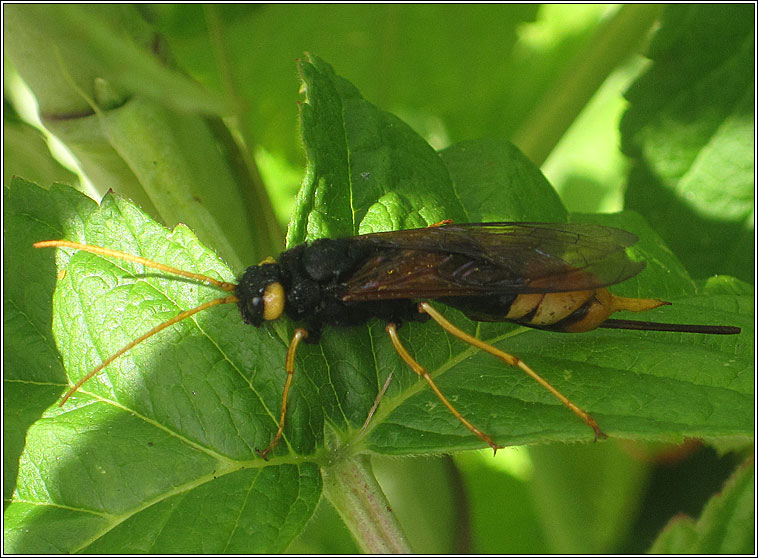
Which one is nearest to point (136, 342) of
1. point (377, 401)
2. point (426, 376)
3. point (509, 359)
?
point (377, 401)

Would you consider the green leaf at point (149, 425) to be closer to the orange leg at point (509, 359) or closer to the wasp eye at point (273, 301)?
the wasp eye at point (273, 301)

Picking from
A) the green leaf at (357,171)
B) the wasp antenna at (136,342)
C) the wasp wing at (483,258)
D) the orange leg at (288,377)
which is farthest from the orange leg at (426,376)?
the wasp antenna at (136,342)

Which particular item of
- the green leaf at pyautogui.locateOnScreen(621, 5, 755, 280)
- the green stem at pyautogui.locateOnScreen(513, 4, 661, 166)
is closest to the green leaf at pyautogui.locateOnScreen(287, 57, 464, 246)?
the green stem at pyautogui.locateOnScreen(513, 4, 661, 166)

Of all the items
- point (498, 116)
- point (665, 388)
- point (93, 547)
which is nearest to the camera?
point (93, 547)

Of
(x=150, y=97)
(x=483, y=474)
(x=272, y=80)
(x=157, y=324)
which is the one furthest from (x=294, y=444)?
(x=272, y=80)

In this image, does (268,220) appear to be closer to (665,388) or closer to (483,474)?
(665,388)
